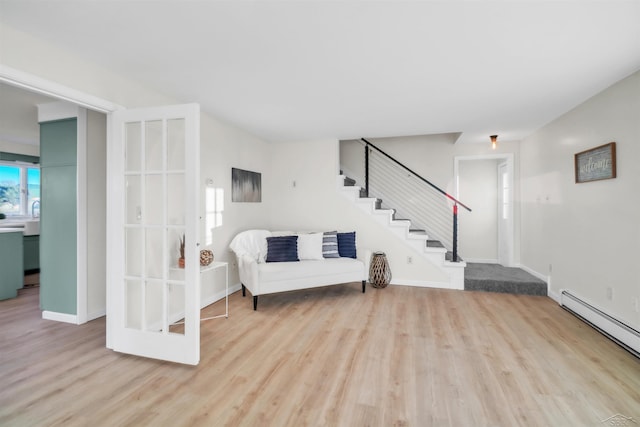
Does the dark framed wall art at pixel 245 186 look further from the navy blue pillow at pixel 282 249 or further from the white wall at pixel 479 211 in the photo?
the white wall at pixel 479 211

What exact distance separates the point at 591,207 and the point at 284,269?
134 inches

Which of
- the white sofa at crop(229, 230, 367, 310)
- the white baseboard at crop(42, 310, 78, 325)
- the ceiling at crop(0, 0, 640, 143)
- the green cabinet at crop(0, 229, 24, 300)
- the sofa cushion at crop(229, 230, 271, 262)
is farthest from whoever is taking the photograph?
the sofa cushion at crop(229, 230, 271, 262)

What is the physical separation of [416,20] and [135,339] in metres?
3.11

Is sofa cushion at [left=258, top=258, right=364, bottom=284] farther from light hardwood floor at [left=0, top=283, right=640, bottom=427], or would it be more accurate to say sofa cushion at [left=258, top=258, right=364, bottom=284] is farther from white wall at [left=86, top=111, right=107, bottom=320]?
white wall at [left=86, top=111, right=107, bottom=320]

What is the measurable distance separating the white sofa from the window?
5.03 metres

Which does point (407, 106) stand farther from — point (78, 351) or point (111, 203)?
point (78, 351)

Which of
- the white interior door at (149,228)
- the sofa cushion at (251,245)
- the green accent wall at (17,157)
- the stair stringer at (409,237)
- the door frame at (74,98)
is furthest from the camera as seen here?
the green accent wall at (17,157)

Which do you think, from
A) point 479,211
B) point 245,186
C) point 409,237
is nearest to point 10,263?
point 245,186

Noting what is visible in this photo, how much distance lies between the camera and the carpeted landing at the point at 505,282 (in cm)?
410

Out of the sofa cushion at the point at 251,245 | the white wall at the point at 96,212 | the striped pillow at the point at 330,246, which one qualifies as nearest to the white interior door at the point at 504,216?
the striped pillow at the point at 330,246

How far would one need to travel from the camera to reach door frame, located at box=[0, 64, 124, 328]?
1833mm

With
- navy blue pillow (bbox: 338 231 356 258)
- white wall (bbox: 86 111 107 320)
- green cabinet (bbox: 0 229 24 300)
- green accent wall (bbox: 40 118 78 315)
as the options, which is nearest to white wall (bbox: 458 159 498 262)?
navy blue pillow (bbox: 338 231 356 258)

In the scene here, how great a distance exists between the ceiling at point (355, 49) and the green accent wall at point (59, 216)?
1.40 m

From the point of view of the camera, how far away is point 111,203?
8.04ft
